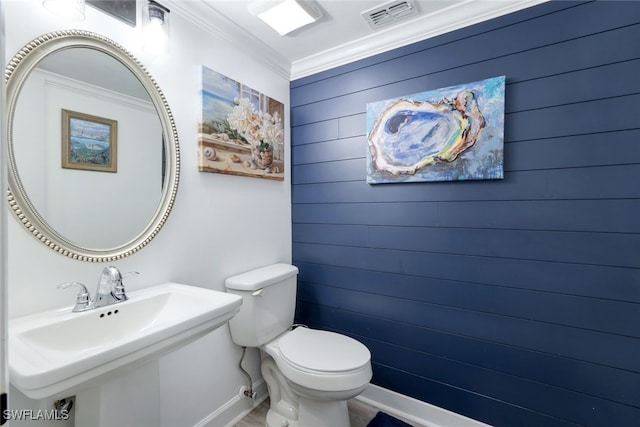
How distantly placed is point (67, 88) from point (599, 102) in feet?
7.27

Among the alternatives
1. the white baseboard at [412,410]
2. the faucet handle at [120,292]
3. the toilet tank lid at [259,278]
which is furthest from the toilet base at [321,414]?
the faucet handle at [120,292]

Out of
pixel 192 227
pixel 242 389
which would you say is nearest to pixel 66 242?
pixel 192 227

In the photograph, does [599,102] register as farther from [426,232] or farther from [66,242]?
[66,242]

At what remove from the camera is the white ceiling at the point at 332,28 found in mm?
1508

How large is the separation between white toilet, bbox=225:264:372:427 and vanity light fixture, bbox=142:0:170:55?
1219 millimetres

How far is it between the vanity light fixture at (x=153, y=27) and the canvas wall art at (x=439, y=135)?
3.82 ft

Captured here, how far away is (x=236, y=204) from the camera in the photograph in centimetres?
176

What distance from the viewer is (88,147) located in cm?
116

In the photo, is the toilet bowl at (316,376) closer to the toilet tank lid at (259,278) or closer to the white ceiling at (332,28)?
the toilet tank lid at (259,278)

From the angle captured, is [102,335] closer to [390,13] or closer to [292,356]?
[292,356]

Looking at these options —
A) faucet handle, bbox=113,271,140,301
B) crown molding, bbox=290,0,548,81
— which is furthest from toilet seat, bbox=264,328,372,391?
crown molding, bbox=290,0,548,81

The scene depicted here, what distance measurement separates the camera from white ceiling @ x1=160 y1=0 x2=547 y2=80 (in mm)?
1508

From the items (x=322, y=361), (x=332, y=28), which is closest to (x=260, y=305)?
(x=322, y=361)

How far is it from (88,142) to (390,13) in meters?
1.62
